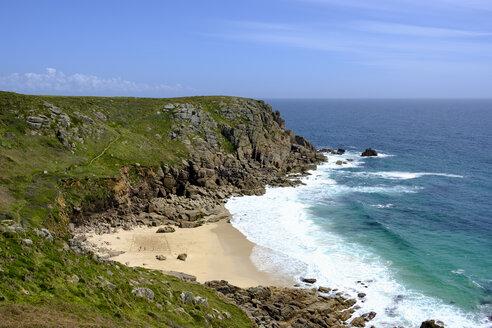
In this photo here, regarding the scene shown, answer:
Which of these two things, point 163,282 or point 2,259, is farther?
point 163,282

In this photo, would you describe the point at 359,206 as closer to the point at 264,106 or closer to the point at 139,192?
the point at 139,192

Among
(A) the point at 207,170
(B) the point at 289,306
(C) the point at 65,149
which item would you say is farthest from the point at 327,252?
(C) the point at 65,149

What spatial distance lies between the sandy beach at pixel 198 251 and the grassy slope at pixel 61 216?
25.4 ft

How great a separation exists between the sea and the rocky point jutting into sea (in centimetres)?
384

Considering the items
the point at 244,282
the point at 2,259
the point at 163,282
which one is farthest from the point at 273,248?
the point at 2,259

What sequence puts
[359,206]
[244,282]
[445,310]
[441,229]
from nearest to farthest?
[445,310] → [244,282] → [441,229] → [359,206]

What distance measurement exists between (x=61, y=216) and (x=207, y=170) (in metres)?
33.1

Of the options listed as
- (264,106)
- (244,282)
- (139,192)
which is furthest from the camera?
(264,106)

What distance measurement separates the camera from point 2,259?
23.2 metres

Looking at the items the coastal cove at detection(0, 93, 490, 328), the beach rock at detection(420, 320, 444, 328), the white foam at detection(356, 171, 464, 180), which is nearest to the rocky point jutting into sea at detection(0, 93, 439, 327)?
the coastal cove at detection(0, 93, 490, 328)

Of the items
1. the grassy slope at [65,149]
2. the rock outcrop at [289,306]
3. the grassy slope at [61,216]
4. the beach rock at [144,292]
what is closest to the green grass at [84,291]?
the grassy slope at [61,216]

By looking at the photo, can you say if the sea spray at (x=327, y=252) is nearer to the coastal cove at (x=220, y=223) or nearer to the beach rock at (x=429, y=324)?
the coastal cove at (x=220, y=223)

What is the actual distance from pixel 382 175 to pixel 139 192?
196ft

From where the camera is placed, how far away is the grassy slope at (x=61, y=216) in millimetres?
21656
